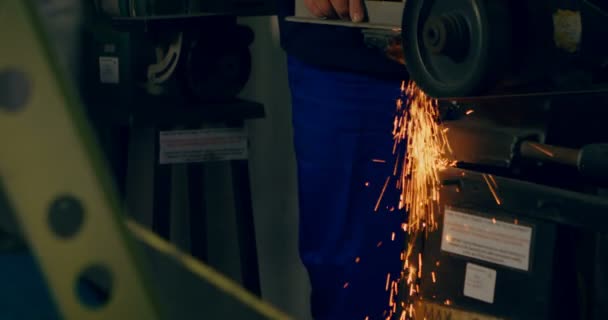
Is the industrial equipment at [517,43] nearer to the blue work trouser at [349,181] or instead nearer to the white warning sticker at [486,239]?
the white warning sticker at [486,239]

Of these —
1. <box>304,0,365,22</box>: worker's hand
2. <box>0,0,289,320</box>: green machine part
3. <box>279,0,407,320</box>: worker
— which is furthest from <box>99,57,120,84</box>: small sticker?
<box>0,0,289,320</box>: green machine part

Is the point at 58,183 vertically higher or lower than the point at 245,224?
higher

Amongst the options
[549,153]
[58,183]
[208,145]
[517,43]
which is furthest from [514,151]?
[208,145]

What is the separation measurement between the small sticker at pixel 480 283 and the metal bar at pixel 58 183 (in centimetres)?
93

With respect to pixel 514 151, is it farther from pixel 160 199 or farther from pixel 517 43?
→ pixel 160 199

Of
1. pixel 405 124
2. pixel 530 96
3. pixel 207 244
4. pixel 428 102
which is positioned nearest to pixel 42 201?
pixel 530 96

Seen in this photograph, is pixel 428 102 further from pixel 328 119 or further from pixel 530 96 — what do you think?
pixel 328 119

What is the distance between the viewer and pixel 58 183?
0.43 meters

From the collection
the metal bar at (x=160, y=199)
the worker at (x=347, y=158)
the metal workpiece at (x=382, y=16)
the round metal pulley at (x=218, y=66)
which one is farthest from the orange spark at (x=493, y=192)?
the metal bar at (x=160, y=199)

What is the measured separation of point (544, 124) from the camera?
1213 mm

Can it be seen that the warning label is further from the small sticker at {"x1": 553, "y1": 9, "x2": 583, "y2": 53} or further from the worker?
the small sticker at {"x1": 553, "y1": 9, "x2": 583, "y2": 53}

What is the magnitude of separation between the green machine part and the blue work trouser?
1.53 metres

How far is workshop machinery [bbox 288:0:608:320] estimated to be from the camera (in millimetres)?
1119

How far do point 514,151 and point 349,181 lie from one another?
78cm
